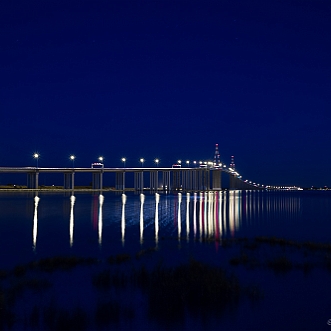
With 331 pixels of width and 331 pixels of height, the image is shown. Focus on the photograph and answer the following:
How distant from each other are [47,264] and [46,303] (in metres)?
3.94

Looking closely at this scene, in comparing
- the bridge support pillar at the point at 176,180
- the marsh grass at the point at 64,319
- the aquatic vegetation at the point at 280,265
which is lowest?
the marsh grass at the point at 64,319

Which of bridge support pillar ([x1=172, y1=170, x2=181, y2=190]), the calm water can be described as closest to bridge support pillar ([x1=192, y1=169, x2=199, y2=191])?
bridge support pillar ([x1=172, y1=170, x2=181, y2=190])

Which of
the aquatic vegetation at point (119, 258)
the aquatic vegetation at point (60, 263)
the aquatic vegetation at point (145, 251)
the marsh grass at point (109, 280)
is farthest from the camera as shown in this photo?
the aquatic vegetation at point (145, 251)

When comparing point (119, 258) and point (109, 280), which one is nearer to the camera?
point (109, 280)

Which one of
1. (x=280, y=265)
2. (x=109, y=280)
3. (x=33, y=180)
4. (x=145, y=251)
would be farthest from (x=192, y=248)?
(x=33, y=180)

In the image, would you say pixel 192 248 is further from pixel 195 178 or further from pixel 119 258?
pixel 195 178

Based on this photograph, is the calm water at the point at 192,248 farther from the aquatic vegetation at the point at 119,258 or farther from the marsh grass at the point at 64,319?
the marsh grass at the point at 64,319

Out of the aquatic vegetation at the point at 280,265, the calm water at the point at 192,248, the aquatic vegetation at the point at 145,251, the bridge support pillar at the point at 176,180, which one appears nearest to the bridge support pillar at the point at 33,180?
the bridge support pillar at the point at 176,180

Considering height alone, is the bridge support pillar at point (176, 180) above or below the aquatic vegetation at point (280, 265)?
above

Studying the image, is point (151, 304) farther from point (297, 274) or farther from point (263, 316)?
point (297, 274)

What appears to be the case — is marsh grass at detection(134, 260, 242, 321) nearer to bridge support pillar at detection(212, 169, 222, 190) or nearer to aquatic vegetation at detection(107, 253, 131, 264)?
aquatic vegetation at detection(107, 253, 131, 264)

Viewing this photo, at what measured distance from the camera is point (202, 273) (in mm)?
10023

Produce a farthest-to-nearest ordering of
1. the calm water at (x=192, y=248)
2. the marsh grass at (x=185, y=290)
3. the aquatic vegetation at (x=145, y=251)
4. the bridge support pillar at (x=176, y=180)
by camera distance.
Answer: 1. the bridge support pillar at (x=176, y=180)
2. the aquatic vegetation at (x=145, y=251)
3. the marsh grass at (x=185, y=290)
4. the calm water at (x=192, y=248)

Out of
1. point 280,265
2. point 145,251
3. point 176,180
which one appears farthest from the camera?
point 176,180
